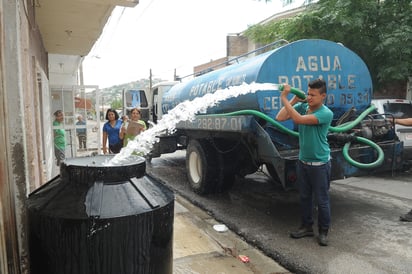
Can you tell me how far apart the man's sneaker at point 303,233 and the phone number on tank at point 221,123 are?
4.62 feet

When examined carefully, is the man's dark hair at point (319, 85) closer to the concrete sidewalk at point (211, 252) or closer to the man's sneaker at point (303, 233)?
the man's sneaker at point (303, 233)

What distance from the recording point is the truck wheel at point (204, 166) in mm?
6184

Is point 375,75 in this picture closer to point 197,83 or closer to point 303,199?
point 197,83

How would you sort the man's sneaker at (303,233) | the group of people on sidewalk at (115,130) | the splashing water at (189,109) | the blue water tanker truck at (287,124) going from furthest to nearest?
1. the group of people on sidewalk at (115,130)
2. the splashing water at (189,109)
3. the blue water tanker truck at (287,124)
4. the man's sneaker at (303,233)

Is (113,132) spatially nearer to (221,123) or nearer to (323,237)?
(221,123)

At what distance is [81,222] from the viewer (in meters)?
1.76

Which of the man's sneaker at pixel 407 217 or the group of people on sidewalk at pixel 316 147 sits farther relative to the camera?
the man's sneaker at pixel 407 217

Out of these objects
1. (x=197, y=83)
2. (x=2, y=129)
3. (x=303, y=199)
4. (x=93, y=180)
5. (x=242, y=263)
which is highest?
(x=197, y=83)

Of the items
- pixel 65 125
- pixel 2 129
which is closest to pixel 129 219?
pixel 2 129

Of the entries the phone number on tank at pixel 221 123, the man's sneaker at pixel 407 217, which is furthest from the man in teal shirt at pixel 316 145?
the man's sneaker at pixel 407 217

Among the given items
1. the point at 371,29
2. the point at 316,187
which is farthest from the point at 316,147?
the point at 371,29

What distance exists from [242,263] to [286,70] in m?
2.72

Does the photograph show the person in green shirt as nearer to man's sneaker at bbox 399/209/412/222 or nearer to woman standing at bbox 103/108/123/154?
woman standing at bbox 103/108/123/154

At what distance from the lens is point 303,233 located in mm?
4328
